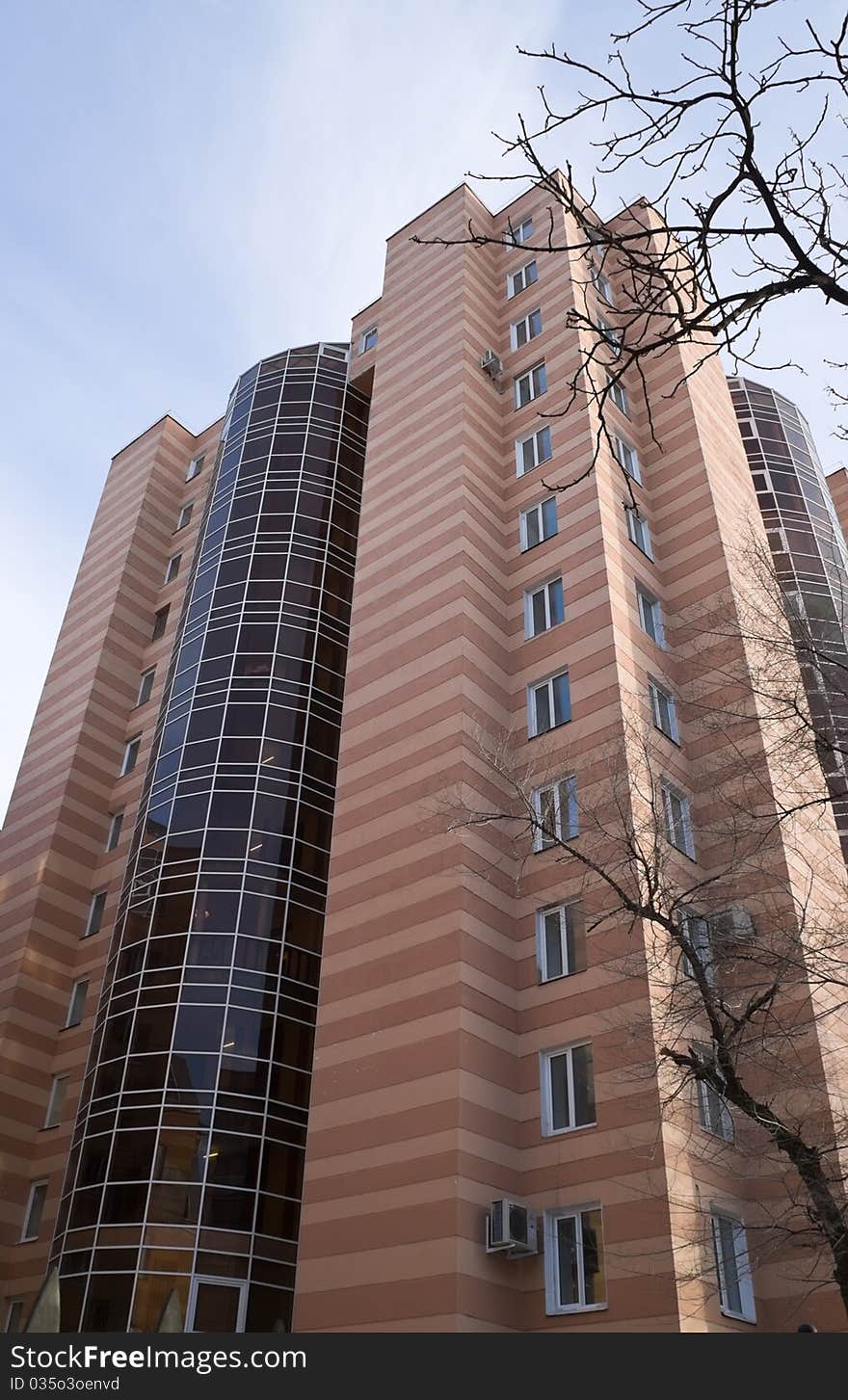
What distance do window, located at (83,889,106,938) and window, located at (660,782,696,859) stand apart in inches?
710

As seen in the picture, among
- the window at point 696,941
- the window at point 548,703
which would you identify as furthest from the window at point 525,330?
the window at point 696,941

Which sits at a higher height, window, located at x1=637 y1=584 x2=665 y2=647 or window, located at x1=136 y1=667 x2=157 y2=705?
window, located at x1=136 y1=667 x2=157 y2=705

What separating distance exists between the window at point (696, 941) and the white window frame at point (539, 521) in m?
10.4

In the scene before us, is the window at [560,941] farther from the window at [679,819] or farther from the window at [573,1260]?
the window at [573,1260]

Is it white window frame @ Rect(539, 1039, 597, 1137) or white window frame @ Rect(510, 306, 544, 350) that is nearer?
white window frame @ Rect(539, 1039, 597, 1137)

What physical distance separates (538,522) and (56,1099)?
A: 1967 centimetres

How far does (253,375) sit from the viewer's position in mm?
38281

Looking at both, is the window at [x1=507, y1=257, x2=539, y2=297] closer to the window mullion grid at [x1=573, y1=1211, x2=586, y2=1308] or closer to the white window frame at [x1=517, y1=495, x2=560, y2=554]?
the white window frame at [x1=517, y1=495, x2=560, y2=554]

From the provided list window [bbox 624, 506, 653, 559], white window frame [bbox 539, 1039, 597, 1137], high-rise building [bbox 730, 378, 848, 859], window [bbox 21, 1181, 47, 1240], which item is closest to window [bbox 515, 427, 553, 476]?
window [bbox 624, 506, 653, 559]

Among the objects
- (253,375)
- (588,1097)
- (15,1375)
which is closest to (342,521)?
(253,375)

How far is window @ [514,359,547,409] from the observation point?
2978 cm

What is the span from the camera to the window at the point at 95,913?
3241 cm

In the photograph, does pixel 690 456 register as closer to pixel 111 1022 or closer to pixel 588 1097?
pixel 588 1097

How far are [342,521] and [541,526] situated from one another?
9.51 metres
